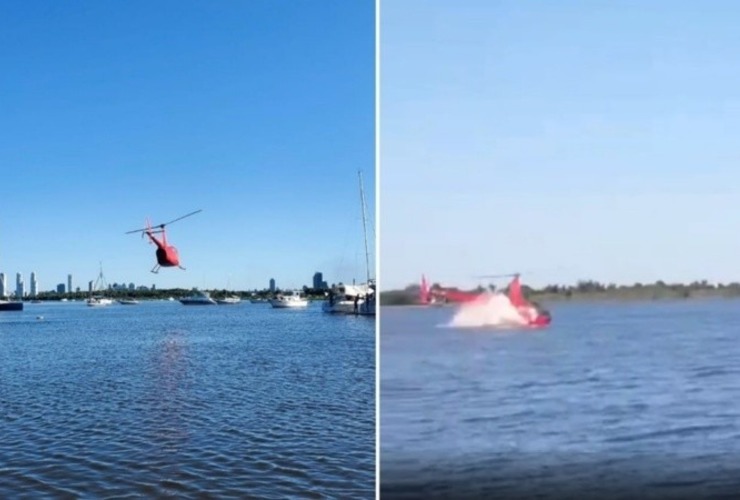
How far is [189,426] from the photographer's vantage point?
14.1ft

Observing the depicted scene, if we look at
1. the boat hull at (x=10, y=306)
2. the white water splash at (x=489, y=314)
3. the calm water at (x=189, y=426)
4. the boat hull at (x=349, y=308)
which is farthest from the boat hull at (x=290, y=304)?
the white water splash at (x=489, y=314)

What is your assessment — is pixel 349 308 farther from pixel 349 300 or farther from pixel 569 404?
pixel 569 404

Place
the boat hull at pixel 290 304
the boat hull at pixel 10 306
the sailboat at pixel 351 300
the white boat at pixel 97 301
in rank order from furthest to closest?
the white boat at pixel 97 301
the boat hull at pixel 10 306
the boat hull at pixel 290 304
the sailboat at pixel 351 300

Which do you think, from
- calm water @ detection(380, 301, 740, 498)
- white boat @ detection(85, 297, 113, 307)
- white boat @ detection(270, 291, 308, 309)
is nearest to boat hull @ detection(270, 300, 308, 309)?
white boat @ detection(270, 291, 308, 309)

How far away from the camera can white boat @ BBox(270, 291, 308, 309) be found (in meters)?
25.9

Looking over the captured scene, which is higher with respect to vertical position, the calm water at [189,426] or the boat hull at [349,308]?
the boat hull at [349,308]

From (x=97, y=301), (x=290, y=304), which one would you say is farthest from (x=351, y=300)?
(x=97, y=301)

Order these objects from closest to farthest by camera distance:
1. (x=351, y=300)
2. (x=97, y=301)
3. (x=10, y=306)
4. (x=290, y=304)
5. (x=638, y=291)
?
(x=638, y=291) < (x=351, y=300) < (x=290, y=304) < (x=10, y=306) < (x=97, y=301)

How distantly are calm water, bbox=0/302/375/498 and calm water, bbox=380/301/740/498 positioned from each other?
415mm

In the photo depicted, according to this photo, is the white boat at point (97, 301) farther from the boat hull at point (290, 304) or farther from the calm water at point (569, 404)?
the calm water at point (569, 404)

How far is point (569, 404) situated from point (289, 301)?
23248 millimetres

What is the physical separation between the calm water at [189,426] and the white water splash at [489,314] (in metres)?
0.76

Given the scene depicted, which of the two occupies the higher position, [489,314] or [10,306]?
[489,314]

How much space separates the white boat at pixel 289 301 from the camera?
84.9 ft
